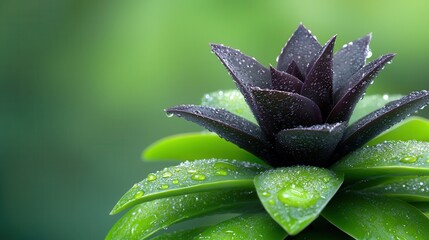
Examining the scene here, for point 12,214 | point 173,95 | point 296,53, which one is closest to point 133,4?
point 173,95

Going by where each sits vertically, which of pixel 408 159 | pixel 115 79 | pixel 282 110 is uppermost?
pixel 282 110

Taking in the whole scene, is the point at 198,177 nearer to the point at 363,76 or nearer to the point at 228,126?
the point at 228,126

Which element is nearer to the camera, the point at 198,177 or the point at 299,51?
the point at 198,177

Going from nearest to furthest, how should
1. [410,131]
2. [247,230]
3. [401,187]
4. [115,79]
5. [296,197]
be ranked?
[296,197], [247,230], [401,187], [410,131], [115,79]

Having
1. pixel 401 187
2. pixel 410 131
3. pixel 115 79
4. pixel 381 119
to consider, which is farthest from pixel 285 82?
pixel 115 79

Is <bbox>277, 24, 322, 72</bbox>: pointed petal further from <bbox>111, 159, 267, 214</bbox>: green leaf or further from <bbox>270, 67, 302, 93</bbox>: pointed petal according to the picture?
<bbox>111, 159, 267, 214</bbox>: green leaf

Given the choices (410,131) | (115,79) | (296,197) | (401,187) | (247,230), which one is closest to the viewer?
(296,197)

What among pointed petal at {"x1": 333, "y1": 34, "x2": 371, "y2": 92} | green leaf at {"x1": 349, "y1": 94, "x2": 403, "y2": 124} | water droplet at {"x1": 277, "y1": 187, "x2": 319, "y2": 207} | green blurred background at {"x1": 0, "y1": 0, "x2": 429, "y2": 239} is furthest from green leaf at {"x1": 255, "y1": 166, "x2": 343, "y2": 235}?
green blurred background at {"x1": 0, "y1": 0, "x2": 429, "y2": 239}

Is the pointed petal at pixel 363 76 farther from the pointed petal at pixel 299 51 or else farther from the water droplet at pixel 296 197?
the water droplet at pixel 296 197
